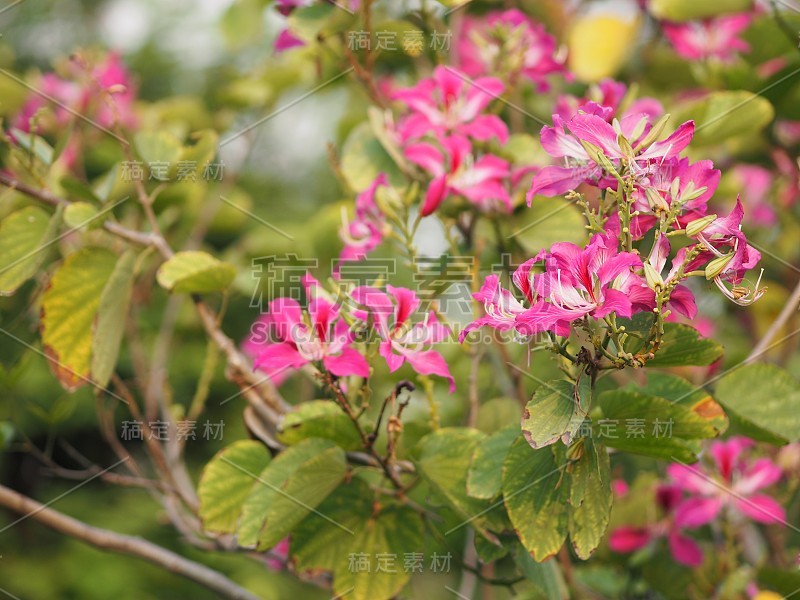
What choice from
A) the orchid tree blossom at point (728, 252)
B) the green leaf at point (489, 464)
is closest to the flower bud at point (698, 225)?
the orchid tree blossom at point (728, 252)

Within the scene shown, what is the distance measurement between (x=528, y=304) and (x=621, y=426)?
0.13m

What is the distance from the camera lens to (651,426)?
27.6 inches

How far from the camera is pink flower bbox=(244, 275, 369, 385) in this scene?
74cm

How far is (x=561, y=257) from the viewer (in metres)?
0.61

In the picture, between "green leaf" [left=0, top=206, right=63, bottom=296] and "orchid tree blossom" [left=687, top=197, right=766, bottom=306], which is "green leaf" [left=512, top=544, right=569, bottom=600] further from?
"green leaf" [left=0, top=206, right=63, bottom=296]

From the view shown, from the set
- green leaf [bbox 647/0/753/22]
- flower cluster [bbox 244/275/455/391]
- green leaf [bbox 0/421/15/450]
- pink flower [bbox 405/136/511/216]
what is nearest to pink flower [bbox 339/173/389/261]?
pink flower [bbox 405/136/511/216]

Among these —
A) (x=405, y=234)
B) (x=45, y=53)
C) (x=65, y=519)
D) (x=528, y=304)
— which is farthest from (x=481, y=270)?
(x=45, y=53)

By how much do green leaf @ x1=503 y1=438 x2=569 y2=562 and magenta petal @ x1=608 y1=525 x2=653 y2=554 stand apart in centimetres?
48

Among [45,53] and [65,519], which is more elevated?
[65,519]

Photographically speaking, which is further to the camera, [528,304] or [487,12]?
[487,12]

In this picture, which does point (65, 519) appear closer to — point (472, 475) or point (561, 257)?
point (472, 475)

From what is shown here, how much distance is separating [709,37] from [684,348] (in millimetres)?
882

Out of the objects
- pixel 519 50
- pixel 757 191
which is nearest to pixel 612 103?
pixel 519 50

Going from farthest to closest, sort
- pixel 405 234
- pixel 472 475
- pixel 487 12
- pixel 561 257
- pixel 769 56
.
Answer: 1. pixel 487 12
2. pixel 769 56
3. pixel 405 234
4. pixel 472 475
5. pixel 561 257
